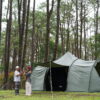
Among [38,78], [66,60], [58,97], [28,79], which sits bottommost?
[58,97]

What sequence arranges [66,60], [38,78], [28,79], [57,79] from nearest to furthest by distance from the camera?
[28,79], [66,60], [38,78], [57,79]

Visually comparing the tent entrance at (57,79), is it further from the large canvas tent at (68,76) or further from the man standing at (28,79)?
the man standing at (28,79)

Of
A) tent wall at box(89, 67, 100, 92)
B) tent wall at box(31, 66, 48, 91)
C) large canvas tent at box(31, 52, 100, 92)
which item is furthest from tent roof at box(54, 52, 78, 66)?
tent wall at box(89, 67, 100, 92)

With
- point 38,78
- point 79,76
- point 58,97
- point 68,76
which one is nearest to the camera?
point 58,97

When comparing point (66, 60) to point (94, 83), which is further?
point (66, 60)

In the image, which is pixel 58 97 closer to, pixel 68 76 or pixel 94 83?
pixel 94 83

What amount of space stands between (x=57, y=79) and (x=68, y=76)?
2.17 meters

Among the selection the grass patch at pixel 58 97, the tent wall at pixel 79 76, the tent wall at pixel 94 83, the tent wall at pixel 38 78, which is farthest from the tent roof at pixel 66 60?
the grass patch at pixel 58 97

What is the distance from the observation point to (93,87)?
58.9ft

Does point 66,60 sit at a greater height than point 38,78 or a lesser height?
greater

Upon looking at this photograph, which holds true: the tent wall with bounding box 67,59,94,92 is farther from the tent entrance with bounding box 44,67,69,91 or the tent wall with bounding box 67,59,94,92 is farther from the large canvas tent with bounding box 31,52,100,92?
the tent entrance with bounding box 44,67,69,91

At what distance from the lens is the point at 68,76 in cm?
1905

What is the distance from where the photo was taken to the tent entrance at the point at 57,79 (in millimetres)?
20531

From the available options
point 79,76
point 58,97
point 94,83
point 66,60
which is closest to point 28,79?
point 58,97
